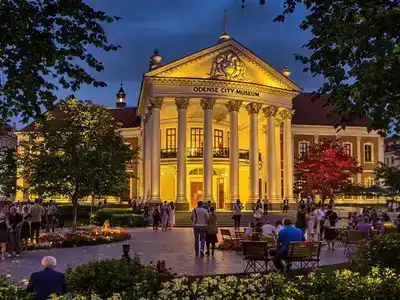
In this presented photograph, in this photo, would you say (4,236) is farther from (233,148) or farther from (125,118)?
(125,118)

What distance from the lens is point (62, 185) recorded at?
25859 millimetres

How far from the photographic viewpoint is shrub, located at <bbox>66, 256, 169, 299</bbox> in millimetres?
10266

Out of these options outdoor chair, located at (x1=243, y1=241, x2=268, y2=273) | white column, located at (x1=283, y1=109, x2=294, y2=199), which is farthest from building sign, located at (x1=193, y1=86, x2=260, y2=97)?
outdoor chair, located at (x1=243, y1=241, x2=268, y2=273)

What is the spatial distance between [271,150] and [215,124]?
25.3 feet

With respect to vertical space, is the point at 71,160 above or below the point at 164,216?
above

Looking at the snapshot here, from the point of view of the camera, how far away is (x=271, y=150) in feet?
159

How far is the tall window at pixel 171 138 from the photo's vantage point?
51.0 meters

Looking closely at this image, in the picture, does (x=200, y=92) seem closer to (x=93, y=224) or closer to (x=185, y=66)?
(x=185, y=66)

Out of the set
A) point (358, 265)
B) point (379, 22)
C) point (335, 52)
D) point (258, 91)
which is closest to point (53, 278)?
point (335, 52)

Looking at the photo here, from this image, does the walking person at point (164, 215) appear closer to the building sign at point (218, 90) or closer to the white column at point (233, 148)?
the white column at point (233, 148)

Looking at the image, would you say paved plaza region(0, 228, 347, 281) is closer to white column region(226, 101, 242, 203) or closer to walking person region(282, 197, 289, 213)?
white column region(226, 101, 242, 203)

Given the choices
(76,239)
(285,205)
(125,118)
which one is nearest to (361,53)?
(76,239)

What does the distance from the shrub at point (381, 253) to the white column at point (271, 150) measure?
107 feet

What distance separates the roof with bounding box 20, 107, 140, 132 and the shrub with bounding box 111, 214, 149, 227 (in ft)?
104
